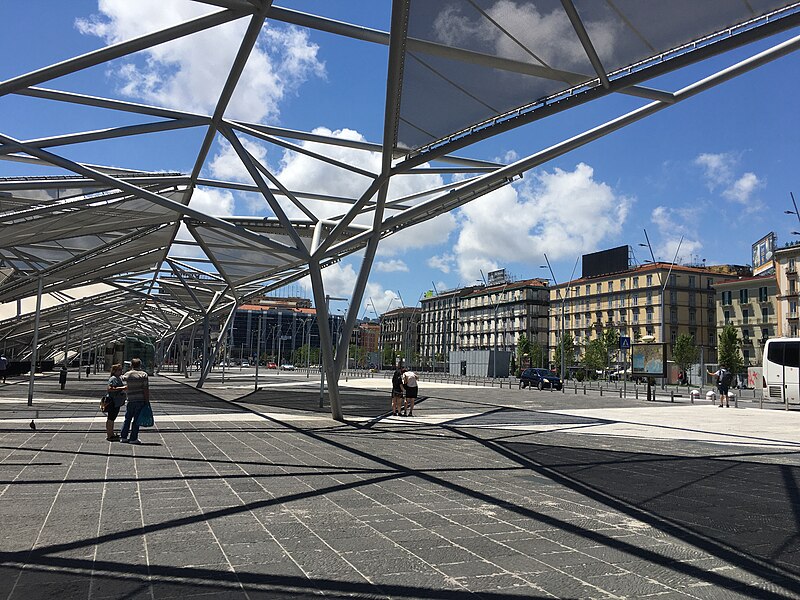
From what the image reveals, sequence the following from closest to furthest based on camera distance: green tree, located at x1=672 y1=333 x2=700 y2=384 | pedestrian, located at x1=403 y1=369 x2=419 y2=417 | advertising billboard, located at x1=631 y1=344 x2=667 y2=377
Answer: pedestrian, located at x1=403 y1=369 x2=419 y2=417
advertising billboard, located at x1=631 y1=344 x2=667 y2=377
green tree, located at x1=672 y1=333 x2=700 y2=384

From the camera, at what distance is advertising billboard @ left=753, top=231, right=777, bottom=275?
2970 inches

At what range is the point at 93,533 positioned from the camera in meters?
5.72

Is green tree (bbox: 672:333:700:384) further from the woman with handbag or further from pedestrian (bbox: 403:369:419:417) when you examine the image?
the woman with handbag

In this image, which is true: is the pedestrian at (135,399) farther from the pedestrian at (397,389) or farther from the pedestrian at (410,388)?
the pedestrian at (410,388)

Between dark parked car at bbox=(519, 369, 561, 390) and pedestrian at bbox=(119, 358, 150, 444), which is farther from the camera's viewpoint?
dark parked car at bbox=(519, 369, 561, 390)

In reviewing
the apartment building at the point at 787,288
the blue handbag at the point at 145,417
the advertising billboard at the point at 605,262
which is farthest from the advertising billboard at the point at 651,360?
the advertising billboard at the point at 605,262

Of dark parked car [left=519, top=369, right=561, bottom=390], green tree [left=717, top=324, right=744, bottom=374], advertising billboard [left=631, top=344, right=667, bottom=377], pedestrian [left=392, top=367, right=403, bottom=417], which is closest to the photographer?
pedestrian [left=392, top=367, right=403, bottom=417]

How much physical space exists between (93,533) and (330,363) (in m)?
11.4

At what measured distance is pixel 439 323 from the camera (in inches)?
5438

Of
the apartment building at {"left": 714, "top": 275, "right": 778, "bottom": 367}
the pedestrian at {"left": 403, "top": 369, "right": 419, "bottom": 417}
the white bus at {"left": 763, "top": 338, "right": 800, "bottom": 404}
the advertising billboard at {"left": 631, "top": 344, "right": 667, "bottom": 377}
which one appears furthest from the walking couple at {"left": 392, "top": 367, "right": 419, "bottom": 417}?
the apartment building at {"left": 714, "top": 275, "right": 778, "bottom": 367}

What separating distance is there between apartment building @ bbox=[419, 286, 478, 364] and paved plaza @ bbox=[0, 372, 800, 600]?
115140 mm

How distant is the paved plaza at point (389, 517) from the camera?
460 centimetres

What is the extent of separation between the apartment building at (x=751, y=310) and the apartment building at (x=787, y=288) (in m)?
1.15

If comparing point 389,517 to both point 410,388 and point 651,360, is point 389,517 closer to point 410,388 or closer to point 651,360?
point 410,388
